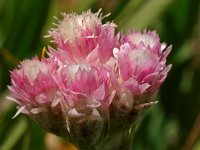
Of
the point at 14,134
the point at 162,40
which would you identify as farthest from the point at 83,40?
the point at 162,40

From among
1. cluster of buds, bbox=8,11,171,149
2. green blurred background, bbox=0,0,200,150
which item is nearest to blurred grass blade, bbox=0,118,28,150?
green blurred background, bbox=0,0,200,150

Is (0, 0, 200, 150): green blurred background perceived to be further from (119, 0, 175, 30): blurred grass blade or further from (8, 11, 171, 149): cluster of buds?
(8, 11, 171, 149): cluster of buds

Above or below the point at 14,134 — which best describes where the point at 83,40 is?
above

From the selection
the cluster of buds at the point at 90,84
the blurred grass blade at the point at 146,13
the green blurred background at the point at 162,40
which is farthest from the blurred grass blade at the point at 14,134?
the cluster of buds at the point at 90,84

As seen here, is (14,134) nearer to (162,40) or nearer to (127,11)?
(127,11)

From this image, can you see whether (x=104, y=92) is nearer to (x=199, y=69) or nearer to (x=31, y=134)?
(x=31, y=134)
